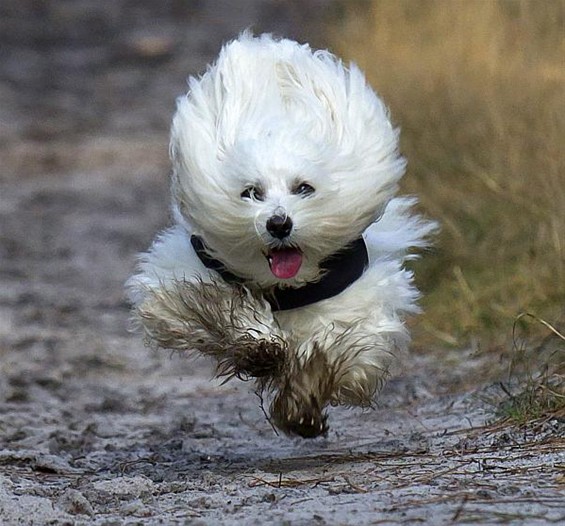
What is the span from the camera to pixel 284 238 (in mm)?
4812

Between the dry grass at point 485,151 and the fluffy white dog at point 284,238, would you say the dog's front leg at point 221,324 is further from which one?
the dry grass at point 485,151

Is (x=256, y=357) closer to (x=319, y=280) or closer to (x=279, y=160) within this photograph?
(x=319, y=280)

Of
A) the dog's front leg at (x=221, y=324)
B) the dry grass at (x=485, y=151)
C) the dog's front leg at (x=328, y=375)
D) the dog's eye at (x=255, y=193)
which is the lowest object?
the dog's front leg at (x=328, y=375)

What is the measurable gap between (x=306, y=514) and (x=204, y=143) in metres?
1.47

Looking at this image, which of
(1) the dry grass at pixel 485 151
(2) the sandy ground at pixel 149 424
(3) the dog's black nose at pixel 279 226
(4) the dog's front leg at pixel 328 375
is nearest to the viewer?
→ (2) the sandy ground at pixel 149 424

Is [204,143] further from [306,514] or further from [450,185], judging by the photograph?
[450,185]

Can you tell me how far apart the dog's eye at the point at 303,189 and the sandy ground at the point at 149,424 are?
925 millimetres

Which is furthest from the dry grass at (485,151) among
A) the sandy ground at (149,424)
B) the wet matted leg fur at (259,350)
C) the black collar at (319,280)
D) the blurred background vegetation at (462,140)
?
the wet matted leg fur at (259,350)

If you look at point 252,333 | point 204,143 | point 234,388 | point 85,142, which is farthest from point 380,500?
point 85,142

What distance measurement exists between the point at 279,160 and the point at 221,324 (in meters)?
0.70

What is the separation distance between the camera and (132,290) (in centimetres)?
551

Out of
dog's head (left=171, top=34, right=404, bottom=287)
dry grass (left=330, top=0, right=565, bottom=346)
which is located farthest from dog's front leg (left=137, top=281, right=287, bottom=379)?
dry grass (left=330, top=0, right=565, bottom=346)

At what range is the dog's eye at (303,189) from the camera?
4.84m

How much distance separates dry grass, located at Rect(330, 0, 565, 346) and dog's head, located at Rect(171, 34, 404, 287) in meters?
1.96
